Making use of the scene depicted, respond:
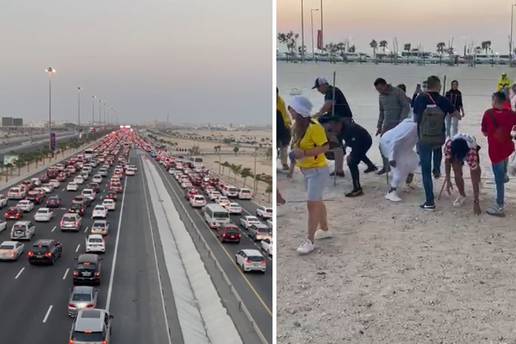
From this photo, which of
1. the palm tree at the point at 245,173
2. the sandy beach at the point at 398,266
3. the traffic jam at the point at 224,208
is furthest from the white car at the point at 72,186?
the sandy beach at the point at 398,266

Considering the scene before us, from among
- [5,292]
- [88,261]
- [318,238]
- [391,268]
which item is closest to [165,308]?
[88,261]

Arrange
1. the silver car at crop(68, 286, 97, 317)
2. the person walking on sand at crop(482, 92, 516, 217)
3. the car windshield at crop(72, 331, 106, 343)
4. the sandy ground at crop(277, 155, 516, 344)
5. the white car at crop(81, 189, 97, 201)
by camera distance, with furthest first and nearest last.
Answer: the white car at crop(81, 189, 97, 201), the silver car at crop(68, 286, 97, 317), the car windshield at crop(72, 331, 106, 343), the person walking on sand at crop(482, 92, 516, 217), the sandy ground at crop(277, 155, 516, 344)

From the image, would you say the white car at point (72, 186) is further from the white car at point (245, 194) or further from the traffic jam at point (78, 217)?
the white car at point (245, 194)

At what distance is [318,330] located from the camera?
1.70 meters

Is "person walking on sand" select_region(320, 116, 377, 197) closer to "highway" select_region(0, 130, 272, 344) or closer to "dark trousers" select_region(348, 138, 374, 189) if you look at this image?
"dark trousers" select_region(348, 138, 374, 189)

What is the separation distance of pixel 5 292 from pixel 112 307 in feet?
1.46

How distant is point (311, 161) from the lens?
1821 mm

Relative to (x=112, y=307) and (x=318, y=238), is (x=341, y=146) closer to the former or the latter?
(x=318, y=238)

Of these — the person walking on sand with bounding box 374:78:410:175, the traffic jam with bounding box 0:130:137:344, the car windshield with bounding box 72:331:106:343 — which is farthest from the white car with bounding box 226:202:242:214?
the person walking on sand with bounding box 374:78:410:175

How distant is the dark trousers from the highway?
18.9 inches

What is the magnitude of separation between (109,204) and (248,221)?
716mm

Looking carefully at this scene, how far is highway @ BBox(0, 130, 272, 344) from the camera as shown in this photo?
84.4 inches

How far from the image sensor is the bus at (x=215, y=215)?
2.56 metres

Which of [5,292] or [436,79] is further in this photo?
[5,292]
